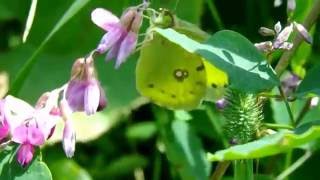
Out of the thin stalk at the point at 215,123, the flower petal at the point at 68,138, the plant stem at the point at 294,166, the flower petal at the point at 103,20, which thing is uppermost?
the flower petal at the point at 103,20

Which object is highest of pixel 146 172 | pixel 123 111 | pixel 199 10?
pixel 199 10

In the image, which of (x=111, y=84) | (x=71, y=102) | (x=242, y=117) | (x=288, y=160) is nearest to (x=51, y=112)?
(x=71, y=102)

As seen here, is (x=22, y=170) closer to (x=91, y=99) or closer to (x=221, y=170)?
(x=91, y=99)

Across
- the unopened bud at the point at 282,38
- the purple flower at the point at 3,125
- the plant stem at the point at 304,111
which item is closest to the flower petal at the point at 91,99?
the purple flower at the point at 3,125

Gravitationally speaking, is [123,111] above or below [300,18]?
below

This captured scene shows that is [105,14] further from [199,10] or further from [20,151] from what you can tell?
[199,10]

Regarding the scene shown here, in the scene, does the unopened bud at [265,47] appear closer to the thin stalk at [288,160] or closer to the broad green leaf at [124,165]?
the thin stalk at [288,160]

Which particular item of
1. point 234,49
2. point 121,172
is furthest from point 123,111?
point 234,49
